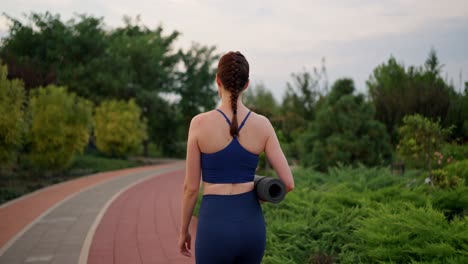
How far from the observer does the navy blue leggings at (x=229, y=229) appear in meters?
2.87

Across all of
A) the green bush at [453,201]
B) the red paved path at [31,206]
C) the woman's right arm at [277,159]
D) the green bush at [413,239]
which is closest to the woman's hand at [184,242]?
the woman's right arm at [277,159]

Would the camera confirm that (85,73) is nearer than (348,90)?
No

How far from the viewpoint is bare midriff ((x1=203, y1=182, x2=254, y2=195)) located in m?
2.89

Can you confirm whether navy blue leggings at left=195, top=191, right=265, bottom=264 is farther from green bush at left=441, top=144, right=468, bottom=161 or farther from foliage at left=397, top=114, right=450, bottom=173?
green bush at left=441, top=144, right=468, bottom=161

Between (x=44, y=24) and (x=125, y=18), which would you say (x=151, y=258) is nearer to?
(x=44, y=24)

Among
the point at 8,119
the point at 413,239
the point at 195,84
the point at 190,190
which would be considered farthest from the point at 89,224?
the point at 195,84

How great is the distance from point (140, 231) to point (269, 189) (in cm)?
597

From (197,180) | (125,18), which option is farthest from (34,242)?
(125,18)

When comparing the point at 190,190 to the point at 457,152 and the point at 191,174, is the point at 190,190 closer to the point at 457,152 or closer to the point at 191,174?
the point at 191,174

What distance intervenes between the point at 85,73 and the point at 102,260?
75.1ft

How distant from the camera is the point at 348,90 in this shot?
1401 centimetres

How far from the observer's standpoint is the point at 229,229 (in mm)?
2859

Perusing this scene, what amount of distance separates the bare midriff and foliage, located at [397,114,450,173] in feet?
25.3

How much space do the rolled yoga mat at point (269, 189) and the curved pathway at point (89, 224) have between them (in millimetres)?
3918
